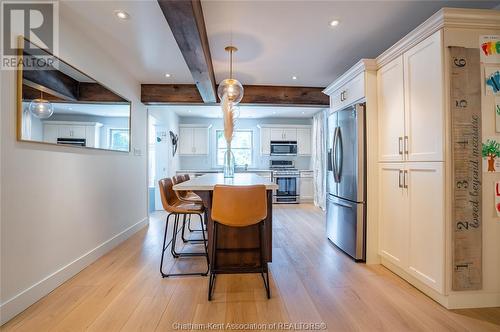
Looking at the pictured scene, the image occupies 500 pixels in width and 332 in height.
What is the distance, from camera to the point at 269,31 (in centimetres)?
240

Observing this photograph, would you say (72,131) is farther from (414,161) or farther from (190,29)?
(414,161)

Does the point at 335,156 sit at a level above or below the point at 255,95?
below

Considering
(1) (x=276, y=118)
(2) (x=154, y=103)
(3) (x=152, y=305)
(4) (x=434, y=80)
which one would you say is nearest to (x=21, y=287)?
(3) (x=152, y=305)

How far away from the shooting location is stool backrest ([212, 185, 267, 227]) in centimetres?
185

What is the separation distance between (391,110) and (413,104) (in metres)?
0.30

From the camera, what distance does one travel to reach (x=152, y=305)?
6.06 ft

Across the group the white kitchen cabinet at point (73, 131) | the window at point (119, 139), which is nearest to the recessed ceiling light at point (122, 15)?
the white kitchen cabinet at point (73, 131)

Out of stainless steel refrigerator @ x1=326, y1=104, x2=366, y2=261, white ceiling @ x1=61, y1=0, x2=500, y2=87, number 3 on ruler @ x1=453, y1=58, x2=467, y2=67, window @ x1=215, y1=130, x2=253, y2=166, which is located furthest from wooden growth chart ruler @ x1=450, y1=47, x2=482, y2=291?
window @ x1=215, y1=130, x2=253, y2=166

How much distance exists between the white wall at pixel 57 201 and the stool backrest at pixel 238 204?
1390 millimetres

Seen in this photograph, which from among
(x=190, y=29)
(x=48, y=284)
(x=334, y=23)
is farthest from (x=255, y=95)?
(x=48, y=284)

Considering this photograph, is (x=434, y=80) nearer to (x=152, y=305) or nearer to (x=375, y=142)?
(x=375, y=142)

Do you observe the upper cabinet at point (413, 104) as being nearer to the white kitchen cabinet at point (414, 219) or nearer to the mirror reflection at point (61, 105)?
the white kitchen cabinet at point (414, 219)

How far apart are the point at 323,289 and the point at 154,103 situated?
12.2ft

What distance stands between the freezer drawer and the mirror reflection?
2.89 metres
